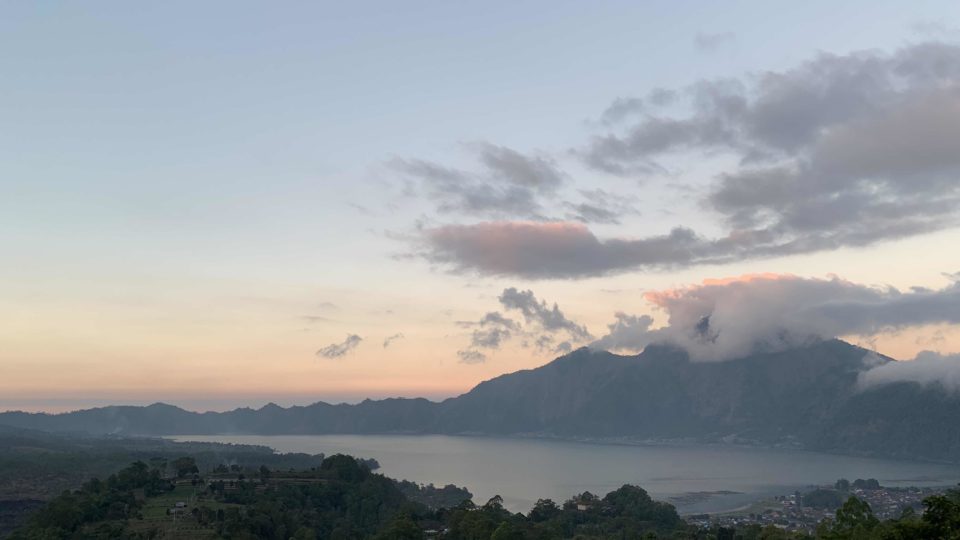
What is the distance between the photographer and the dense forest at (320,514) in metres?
57.8

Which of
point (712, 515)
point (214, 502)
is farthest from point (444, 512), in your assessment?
point (712, 515)

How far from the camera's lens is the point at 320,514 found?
245 feet

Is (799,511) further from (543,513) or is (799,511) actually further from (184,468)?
(184,468)

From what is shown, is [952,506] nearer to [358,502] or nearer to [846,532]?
[846,532]

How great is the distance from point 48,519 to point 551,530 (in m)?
42.4

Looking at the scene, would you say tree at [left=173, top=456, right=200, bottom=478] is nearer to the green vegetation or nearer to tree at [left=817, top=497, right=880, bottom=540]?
the green vegetation

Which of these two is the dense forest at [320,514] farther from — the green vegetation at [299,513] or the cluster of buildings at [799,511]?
the cluster of buildings at [799,511]

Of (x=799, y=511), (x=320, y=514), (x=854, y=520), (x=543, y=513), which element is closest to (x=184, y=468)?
(x=320, y=514)

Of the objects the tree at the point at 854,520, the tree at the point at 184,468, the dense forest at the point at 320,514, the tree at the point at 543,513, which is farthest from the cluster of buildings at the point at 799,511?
the tree at the point at 184,468

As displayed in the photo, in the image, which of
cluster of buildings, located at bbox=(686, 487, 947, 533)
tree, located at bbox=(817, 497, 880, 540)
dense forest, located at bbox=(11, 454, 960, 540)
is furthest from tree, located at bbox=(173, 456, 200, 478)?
tree, located at bbox=(817, 497, 880, 540)

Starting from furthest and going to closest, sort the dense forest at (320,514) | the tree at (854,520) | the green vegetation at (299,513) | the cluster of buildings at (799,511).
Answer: the cluster of buildings at (799,511) → the green vegetation at (299,513) → the dense forest at (320,514) → the tree at (854,520)

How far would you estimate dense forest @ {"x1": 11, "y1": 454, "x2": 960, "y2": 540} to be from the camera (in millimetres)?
57750

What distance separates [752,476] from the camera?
19662 cm

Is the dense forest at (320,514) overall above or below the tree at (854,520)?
below
